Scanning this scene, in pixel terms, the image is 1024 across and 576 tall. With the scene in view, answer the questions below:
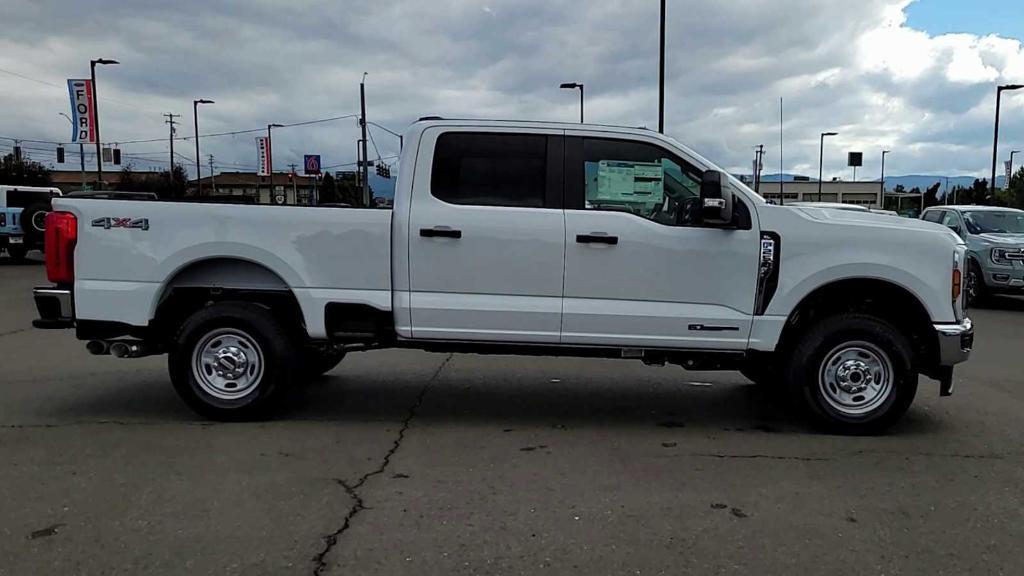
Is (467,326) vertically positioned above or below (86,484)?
above

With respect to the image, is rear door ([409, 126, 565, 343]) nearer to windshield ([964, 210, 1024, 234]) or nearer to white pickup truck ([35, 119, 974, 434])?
white pickup truck ([35, 119, 974, 434])

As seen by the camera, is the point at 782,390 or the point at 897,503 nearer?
the point at 897,503

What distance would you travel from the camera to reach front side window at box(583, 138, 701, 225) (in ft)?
18.2

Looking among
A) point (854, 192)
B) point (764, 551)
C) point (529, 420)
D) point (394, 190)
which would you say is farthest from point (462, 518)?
point (854, 192)

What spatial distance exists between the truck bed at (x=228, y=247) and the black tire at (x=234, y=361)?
33cm

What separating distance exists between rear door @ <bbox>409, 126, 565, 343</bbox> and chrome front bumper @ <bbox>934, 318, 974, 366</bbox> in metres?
A: 2.62

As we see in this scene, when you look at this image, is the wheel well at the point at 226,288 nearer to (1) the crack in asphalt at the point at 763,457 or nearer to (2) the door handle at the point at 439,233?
(2) the door handle at the point at 439,233

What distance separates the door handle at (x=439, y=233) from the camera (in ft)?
17.9

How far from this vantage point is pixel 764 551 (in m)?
3.70

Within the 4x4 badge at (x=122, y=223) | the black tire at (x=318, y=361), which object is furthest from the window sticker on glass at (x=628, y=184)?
the 4x4 badge at (x=122, y=223)

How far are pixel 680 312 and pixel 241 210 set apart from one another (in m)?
3.14

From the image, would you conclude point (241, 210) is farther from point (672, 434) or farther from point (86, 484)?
point (672, 434)

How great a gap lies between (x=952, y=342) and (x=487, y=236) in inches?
128

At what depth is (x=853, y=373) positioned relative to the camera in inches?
220
